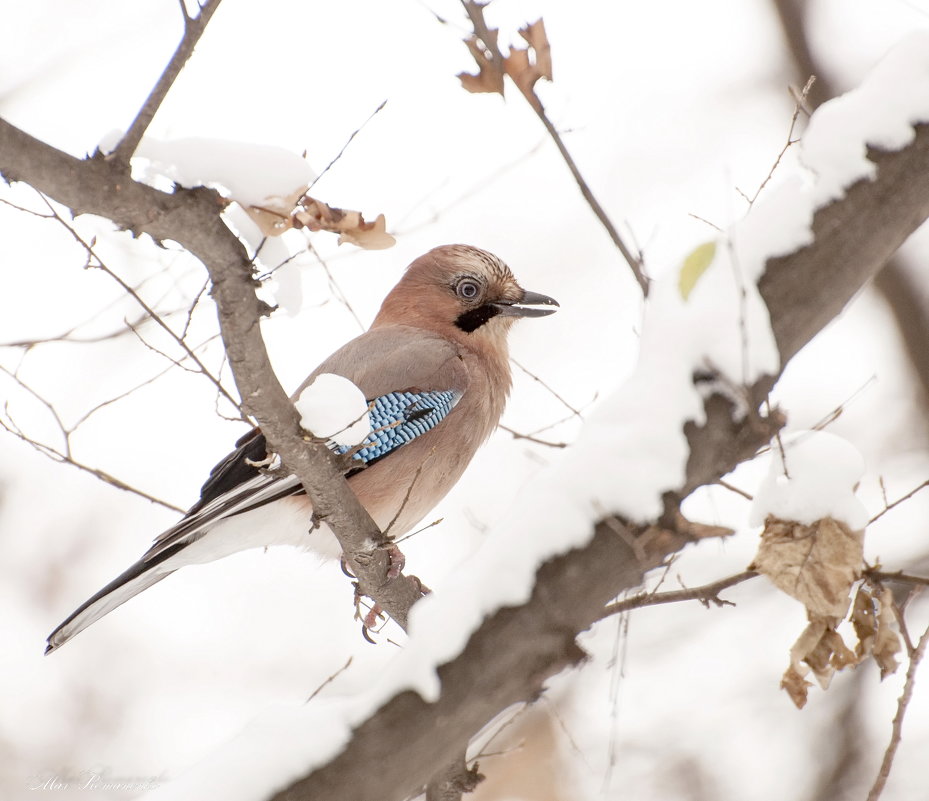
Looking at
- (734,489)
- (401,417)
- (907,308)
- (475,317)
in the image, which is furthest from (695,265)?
(907,308)

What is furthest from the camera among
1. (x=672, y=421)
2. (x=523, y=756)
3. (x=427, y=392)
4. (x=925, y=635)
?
(x=523, y=756)

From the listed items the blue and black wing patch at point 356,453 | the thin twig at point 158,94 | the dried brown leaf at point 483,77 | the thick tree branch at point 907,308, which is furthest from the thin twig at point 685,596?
the thick tree branch at point 907,308

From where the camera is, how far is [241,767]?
220 cm

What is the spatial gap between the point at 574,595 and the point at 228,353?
1.00 m

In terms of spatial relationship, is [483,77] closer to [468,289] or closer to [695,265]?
[695,265]

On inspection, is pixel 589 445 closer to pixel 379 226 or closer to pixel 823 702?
pixel 379 226

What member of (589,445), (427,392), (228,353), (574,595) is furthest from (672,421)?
(427,392)

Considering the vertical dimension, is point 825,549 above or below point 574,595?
below

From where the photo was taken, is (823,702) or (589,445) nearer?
(589,445)

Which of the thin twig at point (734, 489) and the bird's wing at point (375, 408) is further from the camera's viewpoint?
the bird's wing at point (375, 408)

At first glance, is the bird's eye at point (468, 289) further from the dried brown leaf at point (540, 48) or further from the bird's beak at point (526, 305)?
the dried brown leaf at point (540, 48)

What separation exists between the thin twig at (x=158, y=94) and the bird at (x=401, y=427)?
1.33 meters

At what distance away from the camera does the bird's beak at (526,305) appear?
198 inches

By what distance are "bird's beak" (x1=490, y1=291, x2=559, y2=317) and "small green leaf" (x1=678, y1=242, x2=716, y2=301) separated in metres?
2.40
